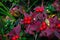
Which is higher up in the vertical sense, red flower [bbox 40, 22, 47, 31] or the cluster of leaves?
the cluster of leaves

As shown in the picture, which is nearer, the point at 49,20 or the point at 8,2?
the point at 49,20

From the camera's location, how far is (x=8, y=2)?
8.55 feet

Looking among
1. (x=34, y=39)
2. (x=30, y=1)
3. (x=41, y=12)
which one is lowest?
(x=34, y=39)

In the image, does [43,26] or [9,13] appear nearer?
[43,26]

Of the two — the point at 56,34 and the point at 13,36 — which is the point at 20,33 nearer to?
the point at 13,36

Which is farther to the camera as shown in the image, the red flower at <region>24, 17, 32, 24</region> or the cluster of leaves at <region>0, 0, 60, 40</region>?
the cluster of leaves at <region>0, 0, 60, 40</region>

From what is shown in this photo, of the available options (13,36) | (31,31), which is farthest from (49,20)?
(13,36)

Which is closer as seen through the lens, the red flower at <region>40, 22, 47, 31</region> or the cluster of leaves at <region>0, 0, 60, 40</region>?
the red flower at <region>40, 22, 47, 31</region>

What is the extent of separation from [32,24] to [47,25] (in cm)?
12

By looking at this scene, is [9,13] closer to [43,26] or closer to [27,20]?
[27,20]

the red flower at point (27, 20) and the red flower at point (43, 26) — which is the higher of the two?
the red flower at point (27, 20)

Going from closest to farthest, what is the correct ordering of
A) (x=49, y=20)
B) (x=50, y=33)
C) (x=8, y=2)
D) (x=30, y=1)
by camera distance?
(x=50, y=33)
(x=49, y=20)
(x=30, y=1)
(x=8, y=2)

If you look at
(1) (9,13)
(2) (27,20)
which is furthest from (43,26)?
(1) (9,13)

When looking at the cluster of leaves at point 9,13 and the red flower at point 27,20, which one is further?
the cluster of leaves at point 9,13
